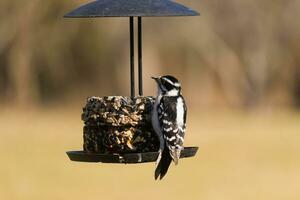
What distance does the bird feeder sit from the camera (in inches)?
312

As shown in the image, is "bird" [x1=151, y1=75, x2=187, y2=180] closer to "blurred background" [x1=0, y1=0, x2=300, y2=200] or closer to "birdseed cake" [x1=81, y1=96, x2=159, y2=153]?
"birdseed cake" [x1=81, y1=96, x2=159, y2=153]

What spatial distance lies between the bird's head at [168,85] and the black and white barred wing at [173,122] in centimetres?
4

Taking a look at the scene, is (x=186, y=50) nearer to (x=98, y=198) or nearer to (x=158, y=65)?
(x=158, y=65)

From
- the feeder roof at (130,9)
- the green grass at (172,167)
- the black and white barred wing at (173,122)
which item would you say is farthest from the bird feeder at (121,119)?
the green grass at (172,167)

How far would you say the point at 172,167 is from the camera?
86.1ft

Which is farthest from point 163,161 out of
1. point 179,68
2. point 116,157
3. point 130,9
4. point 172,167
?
point 179,68

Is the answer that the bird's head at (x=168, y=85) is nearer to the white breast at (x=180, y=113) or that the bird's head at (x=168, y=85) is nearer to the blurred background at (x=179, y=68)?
the white breast at (x=180, y=113)

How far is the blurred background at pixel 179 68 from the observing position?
1444 inches

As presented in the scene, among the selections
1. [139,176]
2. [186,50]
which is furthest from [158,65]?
[139,176]

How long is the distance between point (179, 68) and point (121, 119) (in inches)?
1410

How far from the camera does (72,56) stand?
44062 mm

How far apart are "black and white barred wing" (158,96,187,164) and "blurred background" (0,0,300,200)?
23.3m

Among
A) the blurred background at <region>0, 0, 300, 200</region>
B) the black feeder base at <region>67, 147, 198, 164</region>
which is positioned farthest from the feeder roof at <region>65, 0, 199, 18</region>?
the blurred background at <region>0, 0, 300, 200</region>

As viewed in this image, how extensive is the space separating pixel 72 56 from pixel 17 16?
2987 millimetres
